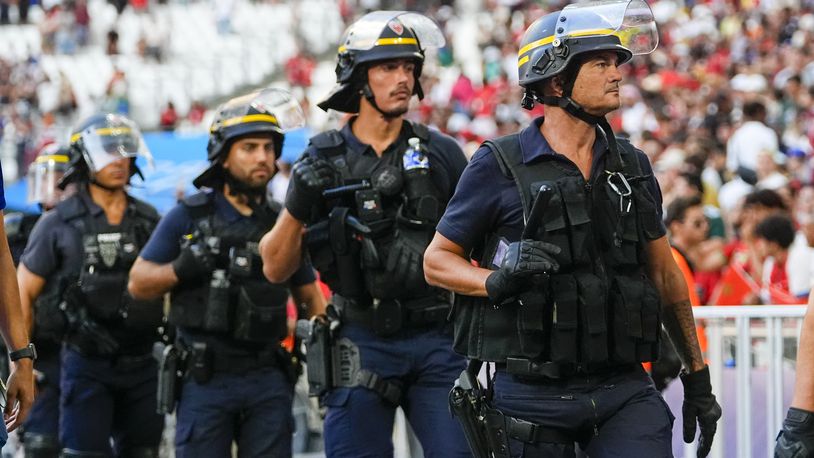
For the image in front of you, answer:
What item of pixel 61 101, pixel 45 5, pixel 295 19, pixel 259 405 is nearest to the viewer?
pixel 259 405

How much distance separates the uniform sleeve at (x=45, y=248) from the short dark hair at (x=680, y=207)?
12.1ft

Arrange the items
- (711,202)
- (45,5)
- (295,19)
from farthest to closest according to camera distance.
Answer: (45,5) → (295,19) → (711,202)

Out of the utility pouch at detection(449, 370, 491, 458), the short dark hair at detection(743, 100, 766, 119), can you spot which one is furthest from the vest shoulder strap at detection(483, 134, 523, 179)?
the short dark hair at detection(743, 100, 766, 119)

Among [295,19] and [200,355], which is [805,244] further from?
[295,19]

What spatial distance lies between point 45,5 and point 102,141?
2660 cm

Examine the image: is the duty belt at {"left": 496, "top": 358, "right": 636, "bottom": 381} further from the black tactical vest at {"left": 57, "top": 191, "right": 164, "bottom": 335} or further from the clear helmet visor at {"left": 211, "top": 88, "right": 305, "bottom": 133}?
the black tactical vest at {"left": 57, "top": 191, "right": 164, "bottom": 335}

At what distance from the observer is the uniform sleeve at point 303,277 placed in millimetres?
7129

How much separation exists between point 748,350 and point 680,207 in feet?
7.17

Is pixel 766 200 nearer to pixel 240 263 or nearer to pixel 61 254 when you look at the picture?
pixel 240 263

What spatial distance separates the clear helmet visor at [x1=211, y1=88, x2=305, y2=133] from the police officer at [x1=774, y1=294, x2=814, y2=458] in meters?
3.48

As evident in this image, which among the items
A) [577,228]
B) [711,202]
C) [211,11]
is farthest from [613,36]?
[211,11]

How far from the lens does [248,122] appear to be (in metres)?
7.08

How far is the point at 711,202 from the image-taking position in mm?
13031

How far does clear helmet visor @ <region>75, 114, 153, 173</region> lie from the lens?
8180 millimetres
